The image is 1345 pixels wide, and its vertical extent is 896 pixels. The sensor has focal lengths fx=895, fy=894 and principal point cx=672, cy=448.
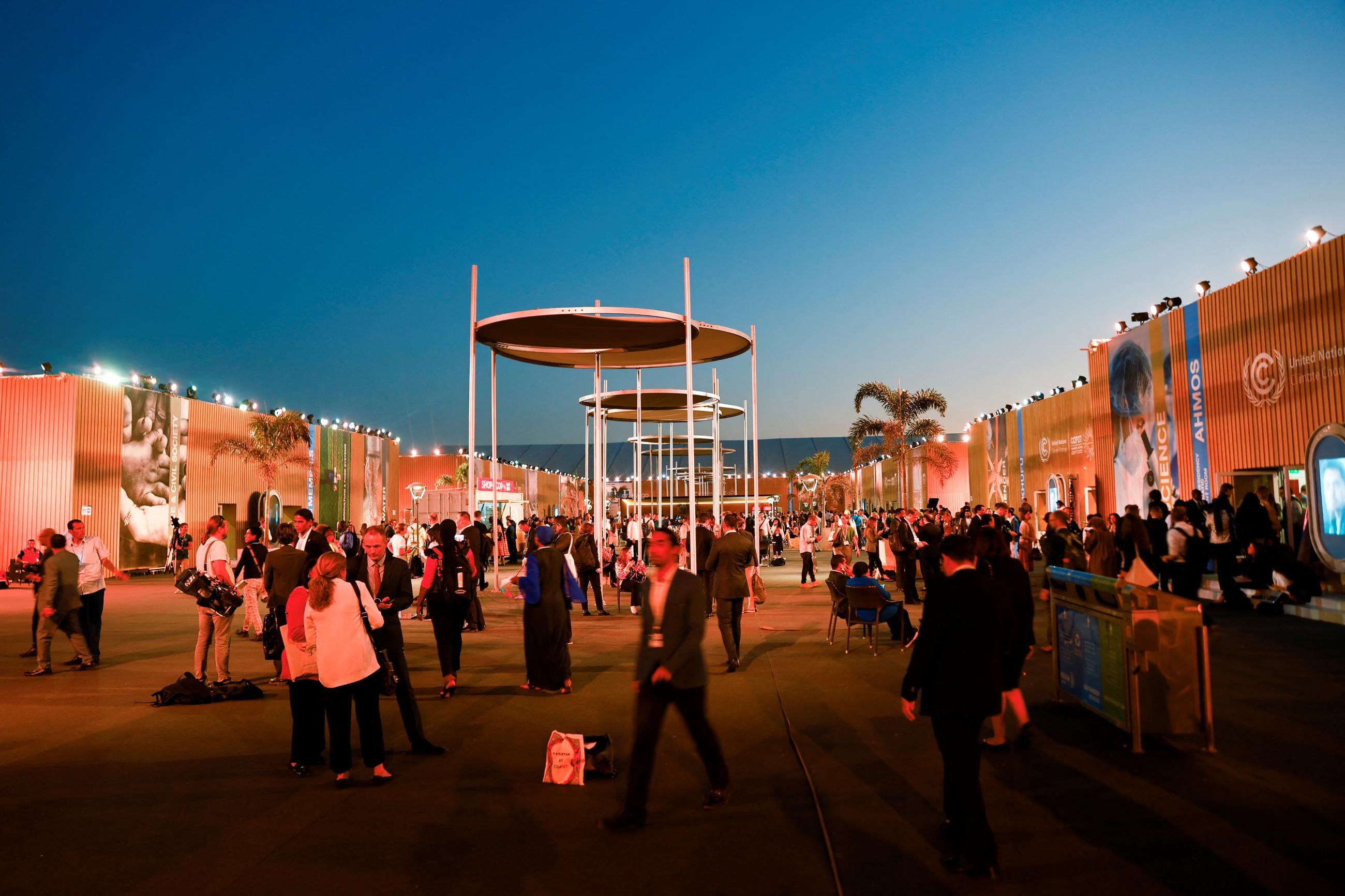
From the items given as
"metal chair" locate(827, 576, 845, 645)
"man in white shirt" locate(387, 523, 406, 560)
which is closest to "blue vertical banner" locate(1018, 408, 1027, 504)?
"man in white shirt" locate(387, 523, 406, 560)

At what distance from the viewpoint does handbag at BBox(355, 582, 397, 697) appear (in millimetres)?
5812

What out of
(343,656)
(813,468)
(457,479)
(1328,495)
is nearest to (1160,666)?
(343,656)

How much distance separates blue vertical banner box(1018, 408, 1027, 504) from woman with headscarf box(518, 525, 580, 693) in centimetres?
2820

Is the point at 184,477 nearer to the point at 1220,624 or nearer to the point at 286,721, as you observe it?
the point at 286,721

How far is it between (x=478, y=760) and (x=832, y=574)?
6.32m

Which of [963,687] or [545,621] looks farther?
[545,621]

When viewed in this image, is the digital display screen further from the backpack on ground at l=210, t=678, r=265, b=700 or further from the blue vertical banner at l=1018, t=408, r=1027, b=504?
the blue vertical banner at l=1018, t=408, r=1027, b=504

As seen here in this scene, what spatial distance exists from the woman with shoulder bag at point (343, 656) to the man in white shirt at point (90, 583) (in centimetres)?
673

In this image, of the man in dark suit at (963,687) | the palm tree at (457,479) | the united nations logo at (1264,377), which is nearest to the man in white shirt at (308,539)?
the man in dark suit at (963,687)

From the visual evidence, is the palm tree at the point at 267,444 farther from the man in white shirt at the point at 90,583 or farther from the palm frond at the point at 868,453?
the palm frond at the point at 868,453

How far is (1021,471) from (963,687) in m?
31.9

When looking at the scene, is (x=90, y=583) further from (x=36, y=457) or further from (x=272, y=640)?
(x=36, y=457)

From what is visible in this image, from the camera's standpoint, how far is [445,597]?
8.79 m

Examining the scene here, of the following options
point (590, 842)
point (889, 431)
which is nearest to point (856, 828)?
point (590, 842)
